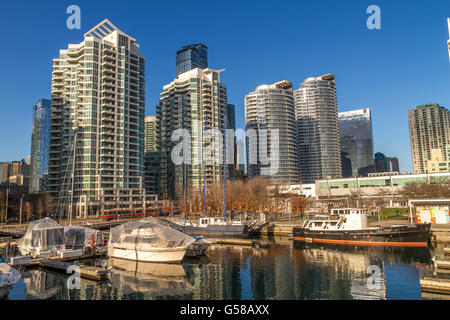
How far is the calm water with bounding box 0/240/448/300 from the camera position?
25.5 m

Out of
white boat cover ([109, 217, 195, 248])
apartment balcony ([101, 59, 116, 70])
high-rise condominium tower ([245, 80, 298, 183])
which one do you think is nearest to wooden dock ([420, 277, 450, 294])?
white boat cover ([109, 217, 195, 248])

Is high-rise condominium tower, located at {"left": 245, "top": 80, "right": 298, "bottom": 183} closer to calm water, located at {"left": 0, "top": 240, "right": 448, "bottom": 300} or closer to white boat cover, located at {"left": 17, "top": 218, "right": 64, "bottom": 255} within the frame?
calm water, located at {"left": 0, "top": 240, "right": 448, "bottom": 300}

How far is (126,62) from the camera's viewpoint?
121188 millimetres

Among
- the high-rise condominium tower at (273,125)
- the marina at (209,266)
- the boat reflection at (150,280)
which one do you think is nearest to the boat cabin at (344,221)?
the marina at (209,266)

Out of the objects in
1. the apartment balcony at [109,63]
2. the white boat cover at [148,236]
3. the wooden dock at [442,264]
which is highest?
the apartment balcony at [109,63]

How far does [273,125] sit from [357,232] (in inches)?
5794

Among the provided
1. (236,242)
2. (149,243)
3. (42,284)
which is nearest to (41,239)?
(42,284)

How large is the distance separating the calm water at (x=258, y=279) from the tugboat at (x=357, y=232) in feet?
9.35

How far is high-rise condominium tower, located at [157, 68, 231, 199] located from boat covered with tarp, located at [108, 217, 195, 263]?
107 m

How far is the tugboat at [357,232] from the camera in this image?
148ft

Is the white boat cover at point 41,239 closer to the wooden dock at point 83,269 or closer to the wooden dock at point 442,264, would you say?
the wooden dock at point 83,269

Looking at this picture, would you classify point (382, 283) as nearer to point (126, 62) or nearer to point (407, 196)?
point (407, 196)
